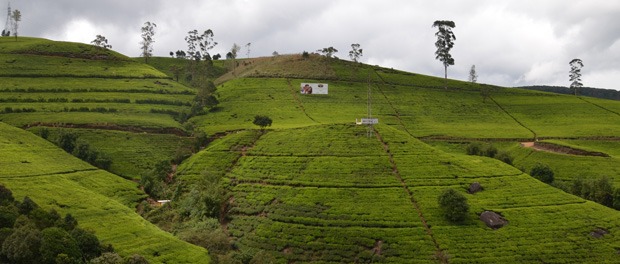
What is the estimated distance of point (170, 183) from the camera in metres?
92.8

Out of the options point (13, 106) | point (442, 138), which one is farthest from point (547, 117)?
point (13, 106)

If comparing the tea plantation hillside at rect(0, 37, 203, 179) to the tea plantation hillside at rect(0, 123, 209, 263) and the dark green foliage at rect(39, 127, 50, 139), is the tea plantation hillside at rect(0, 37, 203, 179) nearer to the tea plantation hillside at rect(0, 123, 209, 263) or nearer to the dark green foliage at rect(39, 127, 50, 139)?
the dark green foliage at rect(39, 127, 50, 139)

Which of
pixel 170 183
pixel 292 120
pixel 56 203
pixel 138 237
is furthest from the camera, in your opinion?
pixel 292 120

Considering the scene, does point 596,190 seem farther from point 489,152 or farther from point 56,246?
point 56,246

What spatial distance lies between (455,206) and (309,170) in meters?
27.5

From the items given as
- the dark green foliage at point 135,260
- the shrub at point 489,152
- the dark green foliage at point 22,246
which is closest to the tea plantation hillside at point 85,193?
the dark green foliage at point 135,260

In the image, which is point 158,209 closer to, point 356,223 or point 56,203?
point 56,203

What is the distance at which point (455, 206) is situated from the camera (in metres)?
70.3

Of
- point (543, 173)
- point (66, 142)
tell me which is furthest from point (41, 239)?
point (543, 173)

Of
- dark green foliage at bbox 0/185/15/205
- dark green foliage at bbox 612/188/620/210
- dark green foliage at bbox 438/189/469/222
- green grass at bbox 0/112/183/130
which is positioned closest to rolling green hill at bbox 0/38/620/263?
green grass at bbox 0/112/183/130

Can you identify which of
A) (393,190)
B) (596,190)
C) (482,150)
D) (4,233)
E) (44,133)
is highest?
(44,133)

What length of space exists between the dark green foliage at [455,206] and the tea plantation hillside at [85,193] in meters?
37.1

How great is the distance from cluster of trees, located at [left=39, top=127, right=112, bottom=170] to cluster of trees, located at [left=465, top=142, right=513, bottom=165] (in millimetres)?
82712

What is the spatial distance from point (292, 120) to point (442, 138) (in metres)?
42.6
